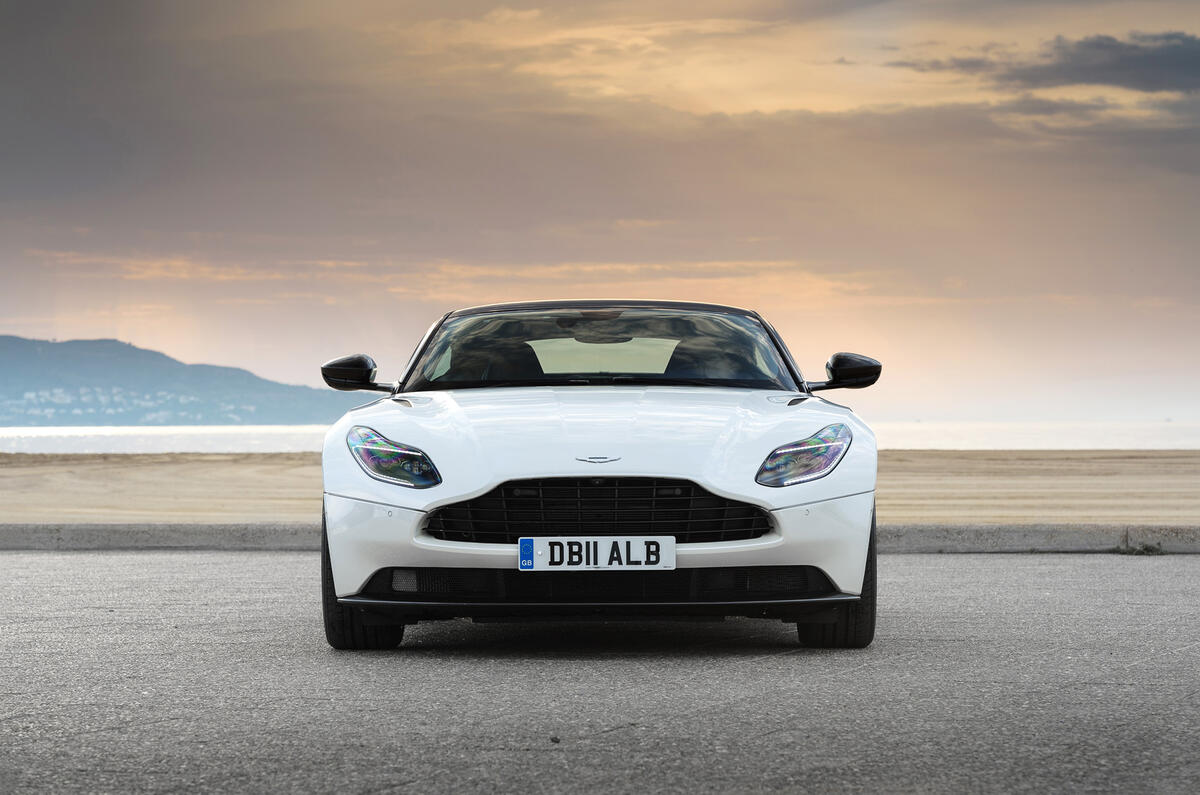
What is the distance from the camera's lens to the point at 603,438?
5.81 meters

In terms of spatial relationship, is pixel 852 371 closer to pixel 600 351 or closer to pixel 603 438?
pixel 600 351

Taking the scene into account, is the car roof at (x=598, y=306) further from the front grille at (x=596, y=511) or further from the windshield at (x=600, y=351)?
the front grille at (x=596, y=511)

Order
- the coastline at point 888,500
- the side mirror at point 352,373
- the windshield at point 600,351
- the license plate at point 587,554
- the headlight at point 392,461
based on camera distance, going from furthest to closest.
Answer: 1. the coastline at point 888,500
2. the side mirror at point 352,373
3. the windshield at point 600,351
4. the headlight at point 392,461
5. the license plate at point 587,554

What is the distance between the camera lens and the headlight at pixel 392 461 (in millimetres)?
5816

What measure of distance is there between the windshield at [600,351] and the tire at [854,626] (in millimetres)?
1199

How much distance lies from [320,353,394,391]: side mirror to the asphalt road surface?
1.20 metres

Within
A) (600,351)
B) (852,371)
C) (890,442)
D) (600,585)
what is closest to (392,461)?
(600,585)

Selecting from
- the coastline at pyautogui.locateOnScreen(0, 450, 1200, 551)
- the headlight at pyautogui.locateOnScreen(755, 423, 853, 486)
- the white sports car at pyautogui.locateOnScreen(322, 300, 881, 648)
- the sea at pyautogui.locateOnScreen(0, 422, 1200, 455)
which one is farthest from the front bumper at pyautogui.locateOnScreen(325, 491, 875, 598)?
the sea at pyautogui.locateOnScreen(0, 422, 1200, 455)

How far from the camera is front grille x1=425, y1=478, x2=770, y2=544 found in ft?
18.6

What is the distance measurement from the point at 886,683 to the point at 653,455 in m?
1.24

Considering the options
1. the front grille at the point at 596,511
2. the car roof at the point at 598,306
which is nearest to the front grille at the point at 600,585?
the front grille at the point at 596,511

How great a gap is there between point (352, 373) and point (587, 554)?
2.10 meters

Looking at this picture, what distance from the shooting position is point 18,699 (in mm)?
5062

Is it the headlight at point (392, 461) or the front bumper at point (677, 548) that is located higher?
the headlight at point (392, 461)
